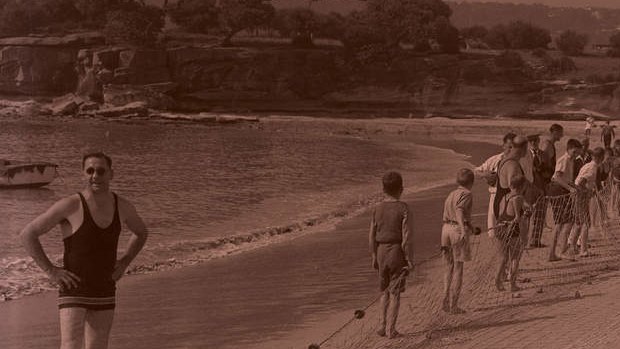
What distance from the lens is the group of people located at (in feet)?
26.3

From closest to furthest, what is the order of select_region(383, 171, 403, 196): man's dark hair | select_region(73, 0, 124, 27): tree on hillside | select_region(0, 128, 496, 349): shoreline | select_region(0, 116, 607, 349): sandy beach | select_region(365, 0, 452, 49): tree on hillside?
select_region(383, 171, 403, 196): man's dark hair < select_region(0, 116, 607, 349): sandy beach < select_region(0, 128, 496, 349): shoreline < select_region(365, 0, 452, 49): tree on hillside < select_region(73, 0, 124, 27): tree on hillside

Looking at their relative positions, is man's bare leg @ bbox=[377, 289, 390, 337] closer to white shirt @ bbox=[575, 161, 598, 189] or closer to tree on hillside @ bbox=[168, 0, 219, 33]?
white shirt @ bbox=[575, 161, 598, 189]

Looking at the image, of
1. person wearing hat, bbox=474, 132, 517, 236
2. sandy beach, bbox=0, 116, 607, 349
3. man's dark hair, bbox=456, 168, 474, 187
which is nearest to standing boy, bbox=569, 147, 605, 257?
sandy beach, bbox=0, 116, 607, 349

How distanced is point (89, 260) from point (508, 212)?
5.51 meters

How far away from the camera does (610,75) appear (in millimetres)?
88375

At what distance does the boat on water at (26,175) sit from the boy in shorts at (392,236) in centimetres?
2653

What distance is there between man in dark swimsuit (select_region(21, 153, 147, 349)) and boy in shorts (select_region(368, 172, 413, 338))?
2612 millimetres

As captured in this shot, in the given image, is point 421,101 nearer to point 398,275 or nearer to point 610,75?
point 610,75

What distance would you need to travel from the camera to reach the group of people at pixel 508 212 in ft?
26.3

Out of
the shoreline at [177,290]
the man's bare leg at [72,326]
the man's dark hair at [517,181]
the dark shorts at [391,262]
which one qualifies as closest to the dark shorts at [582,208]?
the man's dark hair at [517,181]

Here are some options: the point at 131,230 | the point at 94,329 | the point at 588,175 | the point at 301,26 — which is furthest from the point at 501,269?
the point at 301,26

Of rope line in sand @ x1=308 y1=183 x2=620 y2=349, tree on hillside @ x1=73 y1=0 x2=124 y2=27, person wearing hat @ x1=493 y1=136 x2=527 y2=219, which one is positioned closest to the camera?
rope line in sand @ x1=308 y1=183 x2=620 y2=349

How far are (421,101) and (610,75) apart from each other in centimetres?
1775

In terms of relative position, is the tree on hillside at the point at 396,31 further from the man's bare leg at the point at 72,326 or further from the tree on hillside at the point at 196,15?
the man's bare leg at the point at 72,326
